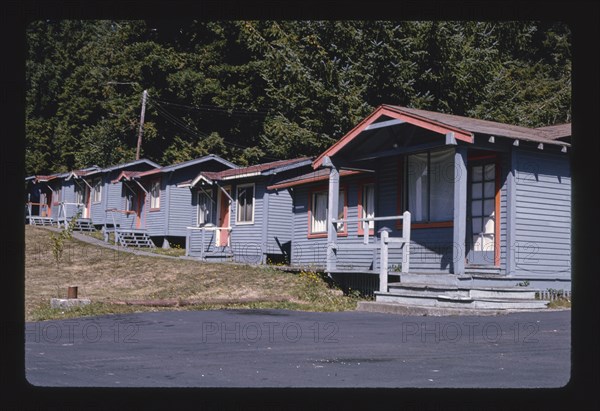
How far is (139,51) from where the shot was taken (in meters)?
46.8

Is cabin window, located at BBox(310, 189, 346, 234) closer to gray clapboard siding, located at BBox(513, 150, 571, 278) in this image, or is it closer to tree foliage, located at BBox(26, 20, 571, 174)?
tree foliage, located at BBox(26, 20, 571, 174)

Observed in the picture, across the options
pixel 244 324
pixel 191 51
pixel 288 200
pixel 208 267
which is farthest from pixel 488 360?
pixel 191 51

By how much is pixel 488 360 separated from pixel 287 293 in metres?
10.1

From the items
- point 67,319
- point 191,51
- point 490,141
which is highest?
point 191,51

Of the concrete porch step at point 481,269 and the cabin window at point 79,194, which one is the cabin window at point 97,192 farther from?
the concrete porch step at point 481,269

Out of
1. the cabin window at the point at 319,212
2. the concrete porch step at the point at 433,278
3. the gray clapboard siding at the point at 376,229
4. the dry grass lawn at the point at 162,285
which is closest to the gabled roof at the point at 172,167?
the dry grass lawn at the point at 162,285

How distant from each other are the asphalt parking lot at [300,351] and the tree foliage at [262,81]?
16.1 meters

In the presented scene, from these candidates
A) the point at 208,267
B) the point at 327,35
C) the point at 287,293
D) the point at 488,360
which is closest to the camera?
the point at 488,360

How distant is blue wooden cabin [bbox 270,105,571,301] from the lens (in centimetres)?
1510

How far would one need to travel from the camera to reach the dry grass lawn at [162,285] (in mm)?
15047

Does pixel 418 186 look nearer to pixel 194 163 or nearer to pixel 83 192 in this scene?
pixel 194 163

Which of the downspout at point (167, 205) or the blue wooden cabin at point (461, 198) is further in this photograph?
the downspout at point (167, 205)

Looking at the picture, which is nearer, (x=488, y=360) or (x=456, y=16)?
(x=456, y=16)

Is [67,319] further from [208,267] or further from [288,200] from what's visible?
[288,200]
